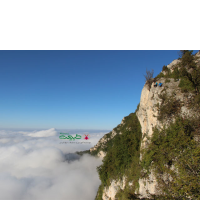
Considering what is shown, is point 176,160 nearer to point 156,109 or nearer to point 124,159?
point 156,109

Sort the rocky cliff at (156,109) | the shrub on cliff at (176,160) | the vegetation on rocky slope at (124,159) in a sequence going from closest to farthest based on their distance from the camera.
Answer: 1. the shrub on cliff at (176,160)
2. the rocky cliff at (156,109)
3. the vegetation on rocky slope at (124,159)

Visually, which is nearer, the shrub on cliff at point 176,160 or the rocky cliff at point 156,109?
the shrub on cliff at point 176,160

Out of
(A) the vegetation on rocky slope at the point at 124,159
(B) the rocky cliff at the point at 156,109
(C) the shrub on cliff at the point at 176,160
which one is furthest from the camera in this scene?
(A) the vegetation on rocky slope at the point at 124,159

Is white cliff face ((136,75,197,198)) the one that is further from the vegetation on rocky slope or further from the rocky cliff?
the vegetation on rocky slope

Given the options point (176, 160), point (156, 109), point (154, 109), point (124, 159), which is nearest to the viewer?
point (176, 160)

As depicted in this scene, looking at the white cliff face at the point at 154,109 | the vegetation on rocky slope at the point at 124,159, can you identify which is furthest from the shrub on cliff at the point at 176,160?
the vegetation on rocky slope at the point at 124,159

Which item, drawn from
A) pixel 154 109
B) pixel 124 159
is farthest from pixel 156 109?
pixel 124 159

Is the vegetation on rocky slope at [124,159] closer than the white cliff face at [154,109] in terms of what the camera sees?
No

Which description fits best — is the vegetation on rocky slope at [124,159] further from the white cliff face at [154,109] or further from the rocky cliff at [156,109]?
the white cliff face at [154,109]

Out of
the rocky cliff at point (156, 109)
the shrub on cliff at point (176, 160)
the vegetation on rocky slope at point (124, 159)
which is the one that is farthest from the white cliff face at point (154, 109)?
the vegetation on rocky slope at point (124, 159)

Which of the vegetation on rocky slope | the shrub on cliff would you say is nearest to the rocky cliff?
the shrub on cliff

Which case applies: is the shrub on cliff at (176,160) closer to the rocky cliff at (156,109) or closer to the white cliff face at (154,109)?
the rocky cliff at (156,109)
